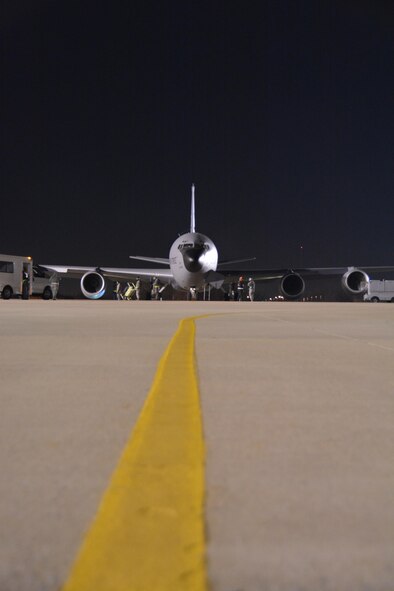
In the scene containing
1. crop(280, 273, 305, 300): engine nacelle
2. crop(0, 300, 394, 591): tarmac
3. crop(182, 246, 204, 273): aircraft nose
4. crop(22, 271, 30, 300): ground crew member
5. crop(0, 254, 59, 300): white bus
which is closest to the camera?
A: crop(0, 300, 394, 591): tarmac

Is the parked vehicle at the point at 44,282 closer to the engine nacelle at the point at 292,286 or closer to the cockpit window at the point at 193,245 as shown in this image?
the cockpit window at the point at 193,245

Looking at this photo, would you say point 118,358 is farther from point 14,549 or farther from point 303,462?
point 14,549

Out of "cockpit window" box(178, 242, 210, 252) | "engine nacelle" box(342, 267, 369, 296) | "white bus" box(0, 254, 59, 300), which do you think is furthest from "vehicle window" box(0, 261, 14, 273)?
"engine nacelle" box(342, 267, 369, 296)

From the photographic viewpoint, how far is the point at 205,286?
3259cm

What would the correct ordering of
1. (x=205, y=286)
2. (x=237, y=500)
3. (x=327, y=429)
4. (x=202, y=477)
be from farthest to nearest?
(x=205, y=286), (x=327, y=429), (x=202, y=477), (x=237, y=500)

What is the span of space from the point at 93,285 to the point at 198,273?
5490 millimetres

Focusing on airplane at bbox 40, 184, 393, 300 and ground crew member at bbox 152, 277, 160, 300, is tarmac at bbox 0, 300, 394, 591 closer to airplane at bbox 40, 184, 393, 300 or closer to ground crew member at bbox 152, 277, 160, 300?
airplane at bbox 40, 184, 393, 300

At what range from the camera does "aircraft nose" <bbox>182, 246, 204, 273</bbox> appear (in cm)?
2950

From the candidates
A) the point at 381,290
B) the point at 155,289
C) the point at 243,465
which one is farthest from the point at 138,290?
the point at 243,465

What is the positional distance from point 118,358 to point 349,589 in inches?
141

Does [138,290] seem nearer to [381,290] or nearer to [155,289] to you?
[155,289]

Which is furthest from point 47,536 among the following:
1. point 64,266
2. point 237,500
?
point 64,266

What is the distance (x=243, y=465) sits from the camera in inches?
72.1

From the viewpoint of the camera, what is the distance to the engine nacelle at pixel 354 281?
102 ft
